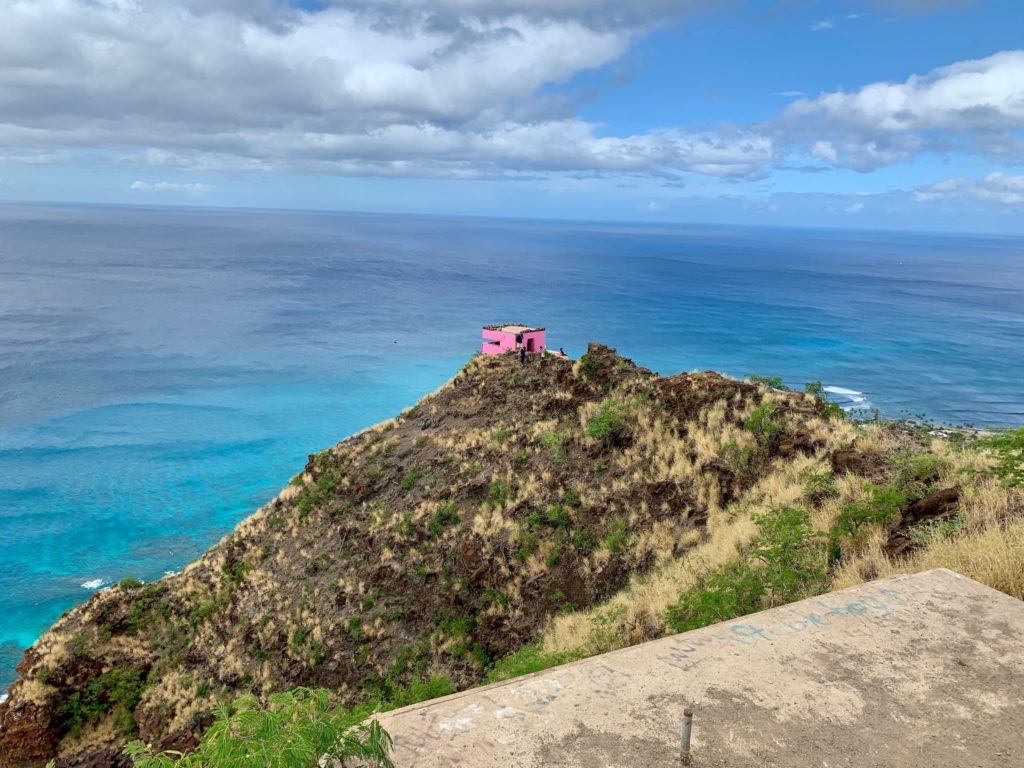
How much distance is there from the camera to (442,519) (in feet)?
53.3

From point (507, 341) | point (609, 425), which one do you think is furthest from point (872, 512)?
point (507, 341)

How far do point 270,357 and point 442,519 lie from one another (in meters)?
57.6

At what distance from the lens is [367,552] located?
16469 millimetres

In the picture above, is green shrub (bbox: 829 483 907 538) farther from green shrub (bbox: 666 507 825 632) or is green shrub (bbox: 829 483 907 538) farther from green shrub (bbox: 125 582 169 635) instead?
green shrub (bbox: 125 582 169 635)

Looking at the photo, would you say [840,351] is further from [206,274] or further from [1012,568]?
[206,274]

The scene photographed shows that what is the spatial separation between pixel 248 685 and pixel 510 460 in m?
8.03

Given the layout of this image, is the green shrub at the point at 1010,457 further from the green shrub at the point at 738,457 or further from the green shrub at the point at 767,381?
the green shrub at the point at 767,381

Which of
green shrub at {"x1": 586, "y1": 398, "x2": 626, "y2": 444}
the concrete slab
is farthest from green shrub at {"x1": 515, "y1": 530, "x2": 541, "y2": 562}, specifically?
the concrete slab

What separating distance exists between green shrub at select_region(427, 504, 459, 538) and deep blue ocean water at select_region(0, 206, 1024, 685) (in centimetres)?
1740

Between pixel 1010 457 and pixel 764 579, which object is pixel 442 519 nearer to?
pixel 764 579

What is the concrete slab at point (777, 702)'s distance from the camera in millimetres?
4211

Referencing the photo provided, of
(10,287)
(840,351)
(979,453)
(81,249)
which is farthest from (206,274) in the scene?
(979,453)

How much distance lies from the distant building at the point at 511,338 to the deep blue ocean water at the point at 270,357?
16861mm

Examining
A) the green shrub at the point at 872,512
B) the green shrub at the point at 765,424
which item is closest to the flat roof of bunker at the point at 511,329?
the green shrub at the point at 765,424
